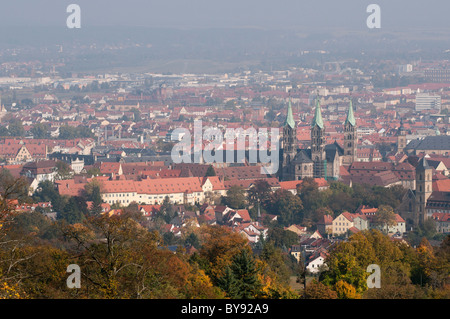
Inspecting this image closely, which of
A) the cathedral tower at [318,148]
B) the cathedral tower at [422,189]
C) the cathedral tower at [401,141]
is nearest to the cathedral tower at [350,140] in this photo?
the cathedral tower at [318,148]

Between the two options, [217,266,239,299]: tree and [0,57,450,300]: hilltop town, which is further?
[0,57,450,300]: hilltop town

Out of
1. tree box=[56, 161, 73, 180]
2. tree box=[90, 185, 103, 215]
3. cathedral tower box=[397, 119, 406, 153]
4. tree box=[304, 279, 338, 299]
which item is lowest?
cathedral tower box=[397, 119, 406, 153]

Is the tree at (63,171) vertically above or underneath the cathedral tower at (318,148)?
underneath

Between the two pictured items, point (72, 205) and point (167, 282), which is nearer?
point (167, 282)

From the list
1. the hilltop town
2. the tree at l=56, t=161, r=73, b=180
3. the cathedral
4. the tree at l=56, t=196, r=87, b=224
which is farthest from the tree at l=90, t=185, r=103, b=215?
the cathedral

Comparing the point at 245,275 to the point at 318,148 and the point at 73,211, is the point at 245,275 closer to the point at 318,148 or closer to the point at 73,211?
the point at 73,211

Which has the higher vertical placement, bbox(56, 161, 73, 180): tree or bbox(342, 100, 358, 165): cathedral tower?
bbox(342, 100, 358, 165): cathedral tower

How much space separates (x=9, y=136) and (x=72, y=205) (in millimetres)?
49731

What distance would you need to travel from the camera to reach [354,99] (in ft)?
484

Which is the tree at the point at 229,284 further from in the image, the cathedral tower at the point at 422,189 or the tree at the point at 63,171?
the tree at the point at 63,171

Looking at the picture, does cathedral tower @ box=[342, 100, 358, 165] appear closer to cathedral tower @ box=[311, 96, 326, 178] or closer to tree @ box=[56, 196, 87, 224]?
cathedral tower @ box=[311, 96, 326, 178]

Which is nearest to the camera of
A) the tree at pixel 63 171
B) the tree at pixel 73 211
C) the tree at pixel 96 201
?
the tree at pixel 73 211
